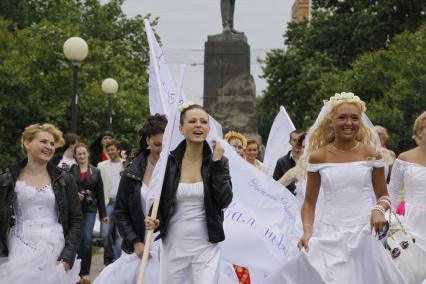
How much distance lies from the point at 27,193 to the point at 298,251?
6.86 ft

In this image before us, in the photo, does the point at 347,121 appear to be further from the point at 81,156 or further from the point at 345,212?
the point at 81,156

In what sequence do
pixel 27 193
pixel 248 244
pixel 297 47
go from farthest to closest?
pixel 297 47 → pixel 248 244 → pixel 27 193

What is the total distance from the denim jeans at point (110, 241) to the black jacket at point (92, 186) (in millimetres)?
220

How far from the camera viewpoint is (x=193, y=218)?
7754 millimetres

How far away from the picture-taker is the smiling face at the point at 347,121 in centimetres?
801

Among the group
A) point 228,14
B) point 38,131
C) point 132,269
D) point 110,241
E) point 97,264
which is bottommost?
point 97,264

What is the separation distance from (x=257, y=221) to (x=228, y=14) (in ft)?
48.9

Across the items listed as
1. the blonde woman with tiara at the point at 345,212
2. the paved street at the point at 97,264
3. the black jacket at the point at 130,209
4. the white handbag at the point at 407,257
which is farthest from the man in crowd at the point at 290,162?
the blonde woman with tiara at the point at 345,212

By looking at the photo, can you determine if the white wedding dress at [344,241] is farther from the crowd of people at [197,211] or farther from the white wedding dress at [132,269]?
the white wedding dress at [132,269]

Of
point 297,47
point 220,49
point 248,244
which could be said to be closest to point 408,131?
point 297,47

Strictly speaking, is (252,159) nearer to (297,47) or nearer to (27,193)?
(27,193)

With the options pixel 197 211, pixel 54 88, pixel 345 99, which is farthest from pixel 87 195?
pixel 54 88

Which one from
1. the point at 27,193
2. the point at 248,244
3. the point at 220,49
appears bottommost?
the point at 248,244

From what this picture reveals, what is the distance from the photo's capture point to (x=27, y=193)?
8.31 m
